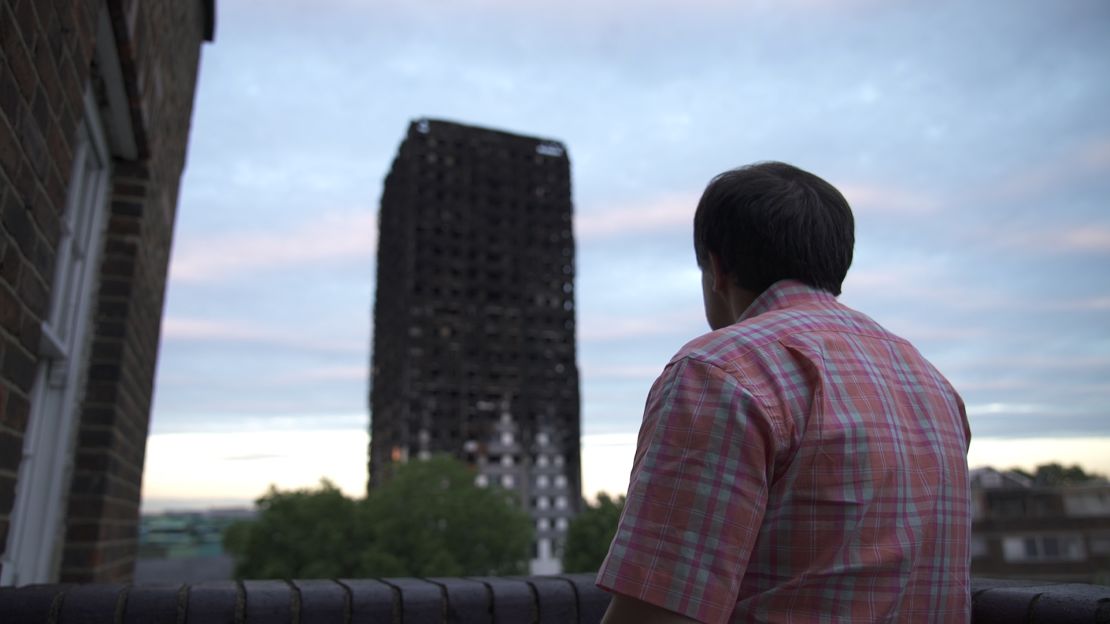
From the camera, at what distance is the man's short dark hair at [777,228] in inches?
45.5

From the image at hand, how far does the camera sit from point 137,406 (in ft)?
12.0

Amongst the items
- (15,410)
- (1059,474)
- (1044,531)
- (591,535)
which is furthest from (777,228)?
(1059,474)

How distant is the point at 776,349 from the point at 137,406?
3644 mm

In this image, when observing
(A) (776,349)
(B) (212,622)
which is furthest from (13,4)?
(A) (776,349)

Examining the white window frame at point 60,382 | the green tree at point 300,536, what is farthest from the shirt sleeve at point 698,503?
the green tree at point 300,536

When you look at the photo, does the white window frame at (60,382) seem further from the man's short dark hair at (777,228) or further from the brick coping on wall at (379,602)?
the man's short dark hair at (777,228)

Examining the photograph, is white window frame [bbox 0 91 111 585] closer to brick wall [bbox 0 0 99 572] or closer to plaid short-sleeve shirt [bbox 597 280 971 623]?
brick wall [bbox 0 0 99 572]

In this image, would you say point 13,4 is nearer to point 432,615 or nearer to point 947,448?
point 432,615

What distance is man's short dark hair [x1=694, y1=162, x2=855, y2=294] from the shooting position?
1155mm

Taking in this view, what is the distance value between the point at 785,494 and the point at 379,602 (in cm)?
106

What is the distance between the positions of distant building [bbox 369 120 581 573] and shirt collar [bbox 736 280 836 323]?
215 ft

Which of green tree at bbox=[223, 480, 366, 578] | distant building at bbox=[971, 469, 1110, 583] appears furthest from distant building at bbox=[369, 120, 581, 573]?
distant building at bbox=[971, 469, 1110, 583]

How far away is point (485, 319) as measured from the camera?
2785 inches

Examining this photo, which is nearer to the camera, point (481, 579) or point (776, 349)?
point (776, 349)
